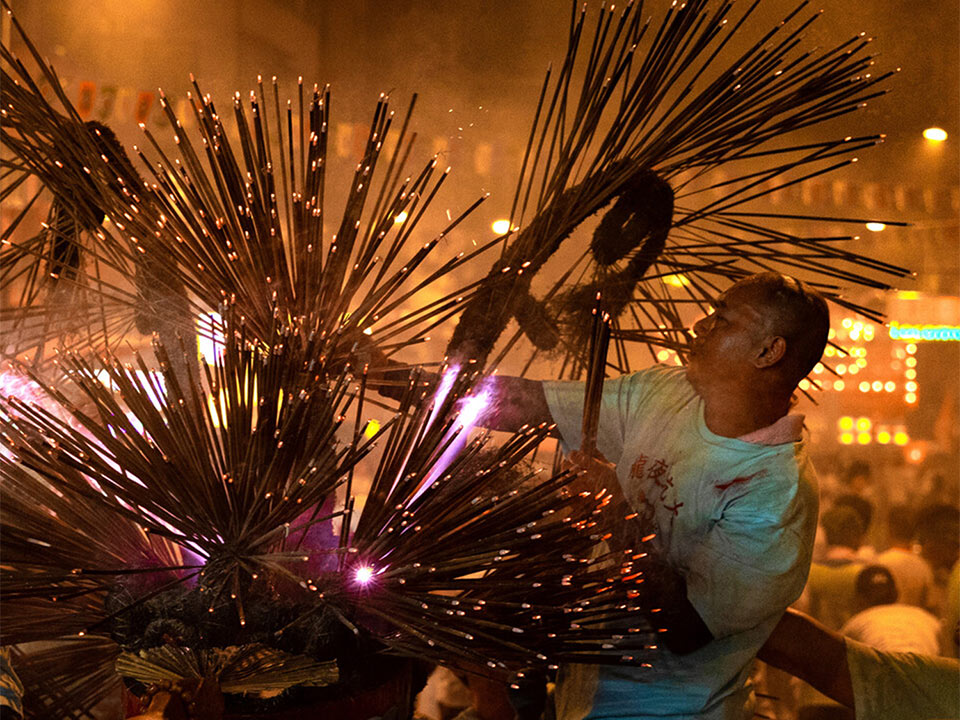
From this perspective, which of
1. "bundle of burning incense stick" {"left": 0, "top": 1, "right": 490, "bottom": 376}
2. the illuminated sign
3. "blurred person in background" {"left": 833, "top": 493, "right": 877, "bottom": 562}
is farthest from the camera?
"blurred person in background" {"left": 833, "top": 493, "right": 877, "bottom": 562}

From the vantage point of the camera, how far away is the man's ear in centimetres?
72

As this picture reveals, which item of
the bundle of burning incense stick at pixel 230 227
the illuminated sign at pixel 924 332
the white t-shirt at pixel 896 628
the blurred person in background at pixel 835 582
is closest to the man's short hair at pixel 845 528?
the blurred person in background at pixel 835 582

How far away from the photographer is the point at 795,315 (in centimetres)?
72

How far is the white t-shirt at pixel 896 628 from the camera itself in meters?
0.94

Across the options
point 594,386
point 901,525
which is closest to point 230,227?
point 594,386

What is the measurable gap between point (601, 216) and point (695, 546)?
26cm

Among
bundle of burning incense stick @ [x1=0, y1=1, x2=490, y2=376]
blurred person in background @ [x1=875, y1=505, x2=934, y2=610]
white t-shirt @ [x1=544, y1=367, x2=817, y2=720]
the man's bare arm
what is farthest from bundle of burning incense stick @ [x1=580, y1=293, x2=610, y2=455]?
blurred person in background @ [x1=875, y1=505, x2=934, y2=610]

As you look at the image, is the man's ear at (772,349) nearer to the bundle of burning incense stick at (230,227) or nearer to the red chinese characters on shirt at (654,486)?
the red chinese characters on shirt at (654,486)

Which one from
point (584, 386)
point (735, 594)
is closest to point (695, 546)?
point (735, 594)

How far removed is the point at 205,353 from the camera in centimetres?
72

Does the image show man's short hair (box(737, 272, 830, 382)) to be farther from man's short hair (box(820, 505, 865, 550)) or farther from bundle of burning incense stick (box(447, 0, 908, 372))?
man's short hair (box(820, 505, 865, 550))

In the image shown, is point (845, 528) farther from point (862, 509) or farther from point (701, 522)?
point (701, 522)

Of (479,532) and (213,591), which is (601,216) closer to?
(479,532)

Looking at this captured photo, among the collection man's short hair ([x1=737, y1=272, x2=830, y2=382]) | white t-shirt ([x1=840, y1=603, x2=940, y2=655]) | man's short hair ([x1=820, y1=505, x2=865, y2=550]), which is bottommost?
white t-shirt ([x1=840, y1=603, x2=940, y2=655])
